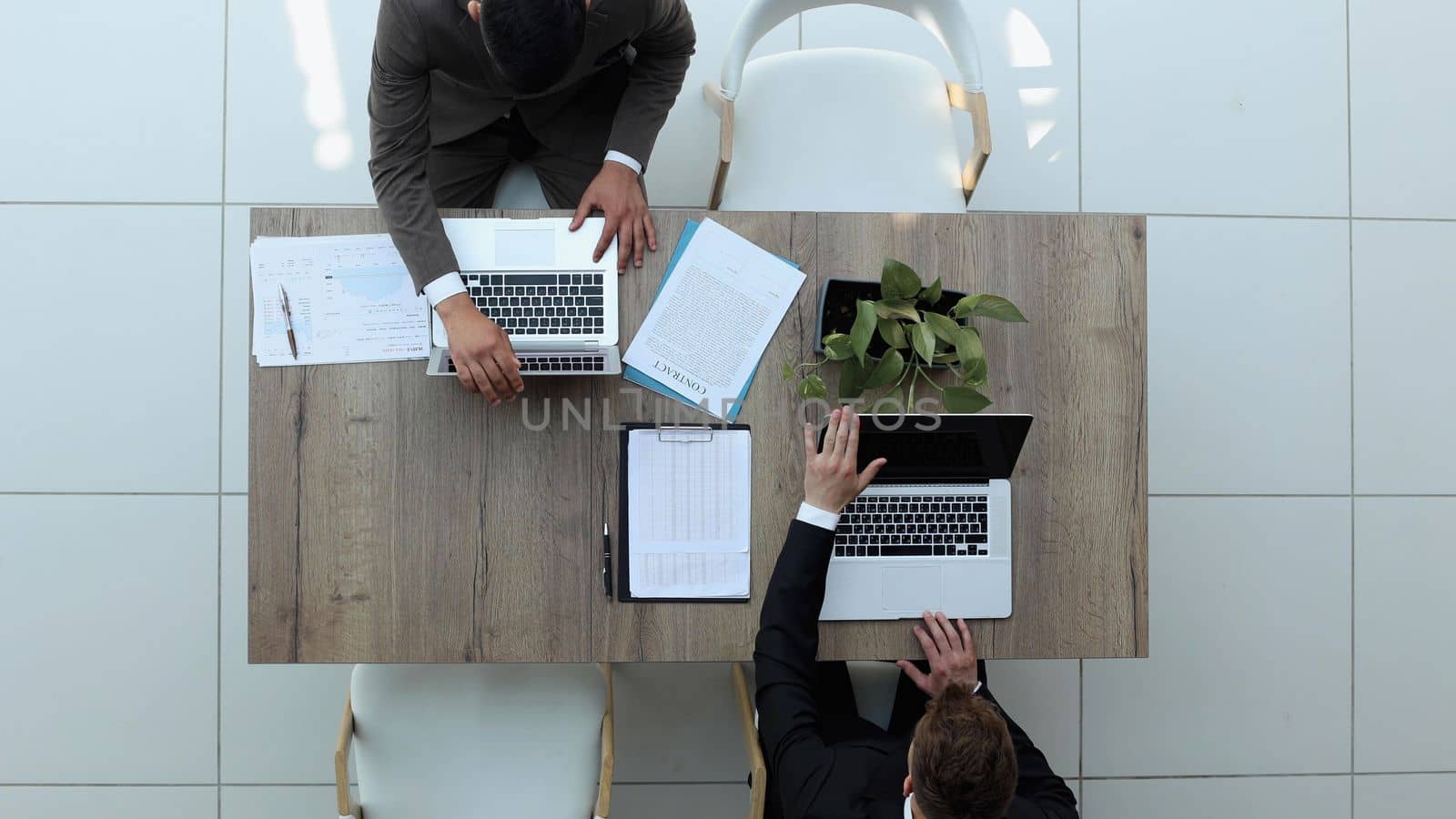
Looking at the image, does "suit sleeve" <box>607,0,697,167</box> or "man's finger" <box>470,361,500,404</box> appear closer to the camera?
"man's finger" <box>470,361,500,404</box>

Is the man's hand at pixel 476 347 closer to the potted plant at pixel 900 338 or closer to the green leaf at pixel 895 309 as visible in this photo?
the potted plant at pixel 900 338

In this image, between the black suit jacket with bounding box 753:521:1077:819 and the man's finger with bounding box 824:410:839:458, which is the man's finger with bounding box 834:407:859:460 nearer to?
the man's finger with bounding box 824:410:839:458

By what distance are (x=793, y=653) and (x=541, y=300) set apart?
0.77 metres

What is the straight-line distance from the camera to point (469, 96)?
5.84 feet

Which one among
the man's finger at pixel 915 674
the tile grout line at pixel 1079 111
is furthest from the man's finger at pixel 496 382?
the tile grout line at pixel 1079 111

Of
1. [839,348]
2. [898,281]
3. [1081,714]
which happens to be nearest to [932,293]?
[898,281]

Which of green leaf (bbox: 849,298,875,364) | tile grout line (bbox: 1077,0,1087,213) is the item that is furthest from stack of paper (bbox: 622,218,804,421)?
tile grout line (bbox: 1077,0,1087,213)

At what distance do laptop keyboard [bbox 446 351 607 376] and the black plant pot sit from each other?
1.34 feet

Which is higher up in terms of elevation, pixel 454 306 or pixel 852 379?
pixel 454 306

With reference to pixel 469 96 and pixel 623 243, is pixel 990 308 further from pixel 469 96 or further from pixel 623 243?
pixel 469 96

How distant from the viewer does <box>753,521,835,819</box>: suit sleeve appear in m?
1.52
